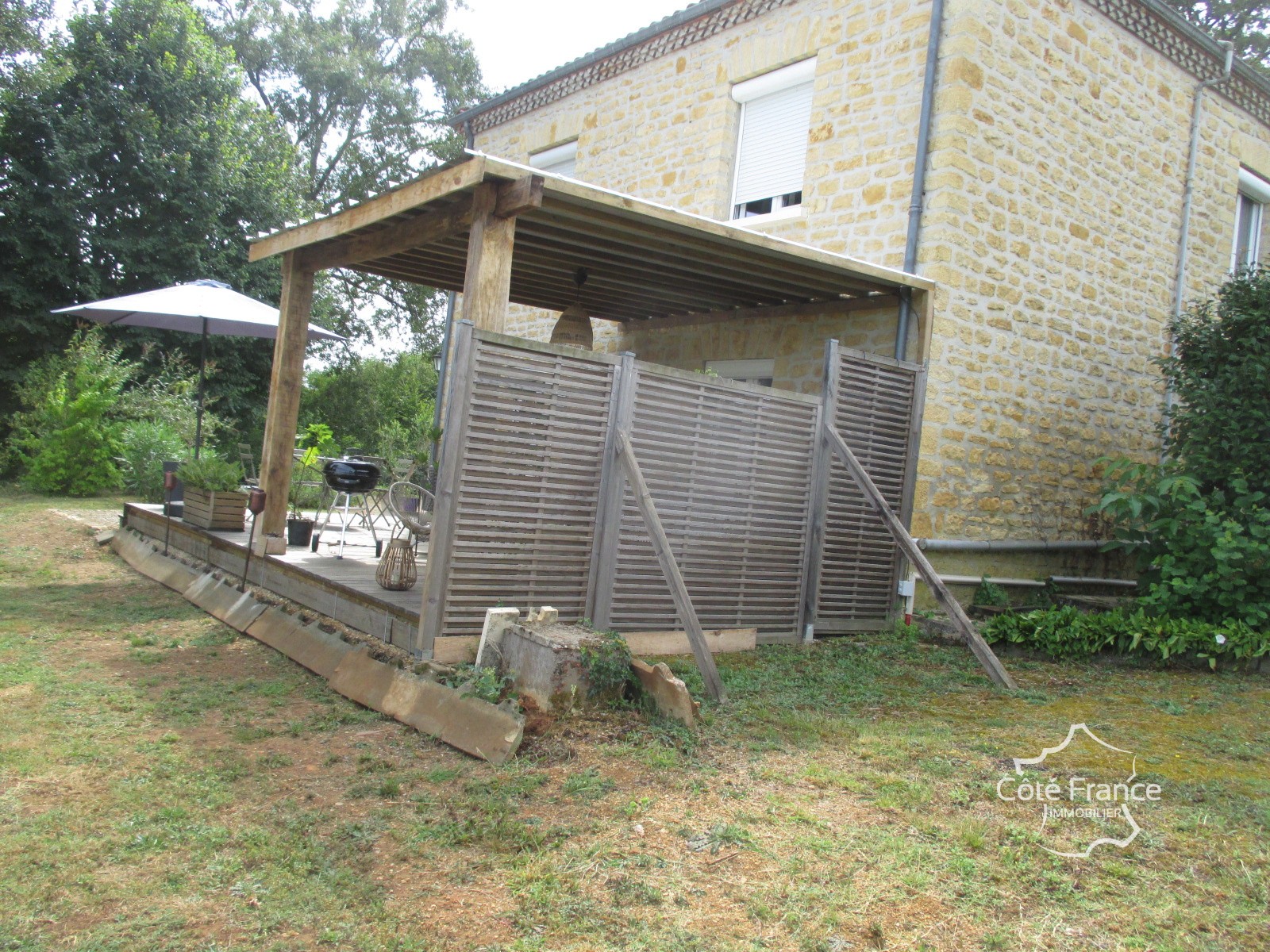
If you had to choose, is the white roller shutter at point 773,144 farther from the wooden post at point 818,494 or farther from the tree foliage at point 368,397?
the tree foliage at point 368,397

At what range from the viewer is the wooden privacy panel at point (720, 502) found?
5.80m

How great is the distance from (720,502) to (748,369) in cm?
312

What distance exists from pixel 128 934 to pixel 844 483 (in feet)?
18.2

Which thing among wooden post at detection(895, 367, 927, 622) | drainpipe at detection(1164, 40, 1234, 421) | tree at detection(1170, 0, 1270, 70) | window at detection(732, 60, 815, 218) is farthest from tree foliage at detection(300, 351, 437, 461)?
tree at detection(1170, 0, 1270, 70)

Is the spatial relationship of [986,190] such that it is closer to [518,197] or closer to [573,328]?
[573,328]

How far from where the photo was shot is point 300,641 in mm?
5816

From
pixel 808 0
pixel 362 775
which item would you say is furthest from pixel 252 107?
pixel 362 775

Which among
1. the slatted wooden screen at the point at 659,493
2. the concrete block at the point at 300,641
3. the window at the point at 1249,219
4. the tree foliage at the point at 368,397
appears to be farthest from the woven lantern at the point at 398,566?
the tree foliage at the point at 368,397

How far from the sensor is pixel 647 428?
19.1 ft

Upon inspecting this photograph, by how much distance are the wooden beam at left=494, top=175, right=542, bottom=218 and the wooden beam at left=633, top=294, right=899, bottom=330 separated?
3.66m

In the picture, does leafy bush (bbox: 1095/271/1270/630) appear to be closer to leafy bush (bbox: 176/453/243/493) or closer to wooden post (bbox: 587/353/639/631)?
wooden post (bbox: 587/353/639/631)

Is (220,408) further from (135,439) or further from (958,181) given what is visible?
(958,181)

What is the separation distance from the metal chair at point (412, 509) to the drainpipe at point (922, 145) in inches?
157

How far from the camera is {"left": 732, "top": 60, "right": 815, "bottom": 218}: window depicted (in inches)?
358
